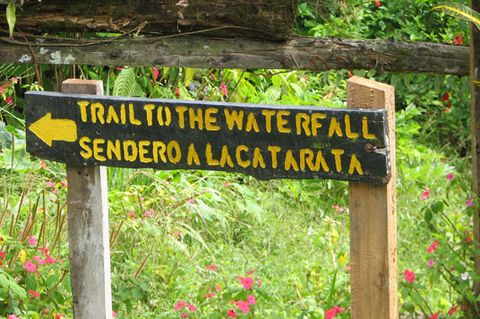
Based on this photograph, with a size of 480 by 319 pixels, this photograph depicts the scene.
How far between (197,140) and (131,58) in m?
1.06

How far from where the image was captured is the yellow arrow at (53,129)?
3533mm

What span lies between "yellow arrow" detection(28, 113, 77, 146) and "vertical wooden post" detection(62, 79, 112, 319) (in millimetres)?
147

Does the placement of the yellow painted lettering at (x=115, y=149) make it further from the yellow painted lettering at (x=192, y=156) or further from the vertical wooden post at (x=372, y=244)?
the vertical wooden post at (x=372, y=244)

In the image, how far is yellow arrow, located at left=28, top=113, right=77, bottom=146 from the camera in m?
3.53

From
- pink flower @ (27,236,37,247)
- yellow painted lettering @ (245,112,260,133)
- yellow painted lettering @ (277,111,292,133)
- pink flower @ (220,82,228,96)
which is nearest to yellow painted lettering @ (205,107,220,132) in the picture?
yellow painted lettering @ (245,112,260,133)

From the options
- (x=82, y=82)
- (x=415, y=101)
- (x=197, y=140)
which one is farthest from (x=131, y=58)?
(x=415, y=101)

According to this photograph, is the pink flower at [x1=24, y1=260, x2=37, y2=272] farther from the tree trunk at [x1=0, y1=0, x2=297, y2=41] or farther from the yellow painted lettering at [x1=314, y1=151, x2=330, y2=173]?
the yellow painted lettering at [x1=314, y1=151, x2=330, y2=173]

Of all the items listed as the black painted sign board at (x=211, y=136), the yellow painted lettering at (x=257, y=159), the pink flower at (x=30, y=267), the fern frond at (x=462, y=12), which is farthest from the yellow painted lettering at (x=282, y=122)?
the pink flower at (x=30, y=267)

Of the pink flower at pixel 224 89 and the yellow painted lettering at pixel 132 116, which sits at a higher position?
the yellow painted lettering at pixel 132 116

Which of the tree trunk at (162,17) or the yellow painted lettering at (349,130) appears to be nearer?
the yellow painted lettering at (349,130)

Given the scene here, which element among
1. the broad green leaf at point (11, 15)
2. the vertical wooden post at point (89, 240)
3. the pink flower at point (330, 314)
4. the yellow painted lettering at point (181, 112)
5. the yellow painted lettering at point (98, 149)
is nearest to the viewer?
the yellow painted lettering at point (181, 112)

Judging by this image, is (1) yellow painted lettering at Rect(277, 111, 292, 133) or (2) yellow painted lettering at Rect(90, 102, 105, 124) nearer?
(1) yellow painted lettering at Rect(277, 111, 292, 133)

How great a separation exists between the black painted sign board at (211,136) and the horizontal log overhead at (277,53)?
2.81ft

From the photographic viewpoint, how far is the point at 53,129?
356 centimetres
